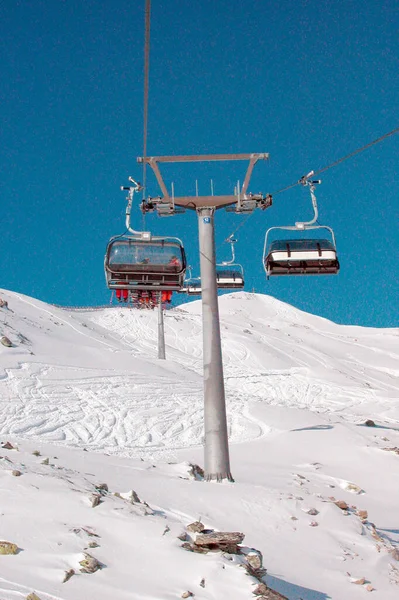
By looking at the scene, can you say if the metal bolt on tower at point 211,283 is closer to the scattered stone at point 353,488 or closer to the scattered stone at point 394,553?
the scattered stone at point 353,488

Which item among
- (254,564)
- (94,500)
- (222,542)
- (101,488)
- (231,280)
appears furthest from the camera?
(231,280)

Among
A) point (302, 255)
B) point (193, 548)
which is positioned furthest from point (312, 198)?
point (193, 548)

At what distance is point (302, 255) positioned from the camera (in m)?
10.2

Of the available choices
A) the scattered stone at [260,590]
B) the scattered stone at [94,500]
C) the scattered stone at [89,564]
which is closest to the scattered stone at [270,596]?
the scattered stone at [260,590]

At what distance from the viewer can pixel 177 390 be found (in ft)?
71.0

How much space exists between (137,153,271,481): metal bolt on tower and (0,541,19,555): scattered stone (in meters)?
4.97

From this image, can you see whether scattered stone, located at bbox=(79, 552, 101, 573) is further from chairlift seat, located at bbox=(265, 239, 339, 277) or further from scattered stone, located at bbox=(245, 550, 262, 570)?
chairlift seat, located at bbox=(265, 239, 339, 277)

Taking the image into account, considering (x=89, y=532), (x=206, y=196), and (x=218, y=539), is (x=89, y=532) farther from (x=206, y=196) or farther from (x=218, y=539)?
(x=206, y=196)

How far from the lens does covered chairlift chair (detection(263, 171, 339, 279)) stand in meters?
10.2

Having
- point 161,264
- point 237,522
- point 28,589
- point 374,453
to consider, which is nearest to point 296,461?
point 374,453

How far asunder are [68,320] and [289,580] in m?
33.3

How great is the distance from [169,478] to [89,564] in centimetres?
440

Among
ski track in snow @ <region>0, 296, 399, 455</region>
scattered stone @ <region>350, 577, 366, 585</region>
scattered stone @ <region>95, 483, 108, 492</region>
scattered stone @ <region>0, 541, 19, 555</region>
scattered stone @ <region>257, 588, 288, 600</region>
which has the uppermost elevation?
ski track in snow @ <region>0, 296, 399, 455</region>

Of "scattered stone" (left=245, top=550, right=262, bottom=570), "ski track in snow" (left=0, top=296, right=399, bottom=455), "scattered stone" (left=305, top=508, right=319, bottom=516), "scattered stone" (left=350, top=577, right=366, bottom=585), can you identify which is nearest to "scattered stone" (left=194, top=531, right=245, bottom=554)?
"scattered stone" (left=245, top=550, right=262, bottom=570)
